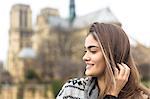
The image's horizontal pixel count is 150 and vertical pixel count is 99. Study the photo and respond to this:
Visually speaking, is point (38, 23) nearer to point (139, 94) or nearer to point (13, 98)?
point (13, 98)

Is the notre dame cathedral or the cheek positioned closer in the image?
the cheek

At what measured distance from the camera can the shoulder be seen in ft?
5.64

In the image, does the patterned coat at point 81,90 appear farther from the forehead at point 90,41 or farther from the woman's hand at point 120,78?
the forehead at point 90,41

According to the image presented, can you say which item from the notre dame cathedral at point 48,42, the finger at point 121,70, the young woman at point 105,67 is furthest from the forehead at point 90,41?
the notre dame cathedral at point 48,42

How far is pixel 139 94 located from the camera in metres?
1.76

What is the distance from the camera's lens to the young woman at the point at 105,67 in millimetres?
1686

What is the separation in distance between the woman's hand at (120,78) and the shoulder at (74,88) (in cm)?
12

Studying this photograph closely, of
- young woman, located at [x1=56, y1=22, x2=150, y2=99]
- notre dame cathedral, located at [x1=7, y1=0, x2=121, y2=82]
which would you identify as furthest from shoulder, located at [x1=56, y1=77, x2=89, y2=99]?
notre dame cathedral, located at [x1=7, y1=0, x2=121, y2=82]

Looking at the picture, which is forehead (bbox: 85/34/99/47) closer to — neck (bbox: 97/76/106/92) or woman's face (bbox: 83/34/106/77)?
woman's face (bbox: 83/34/106/77)

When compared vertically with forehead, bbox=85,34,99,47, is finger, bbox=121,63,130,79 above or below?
below

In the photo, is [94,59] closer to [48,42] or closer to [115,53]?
[115,53]

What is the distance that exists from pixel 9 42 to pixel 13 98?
3787 centimetres

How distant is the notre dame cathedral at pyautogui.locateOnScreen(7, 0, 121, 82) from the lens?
118ft

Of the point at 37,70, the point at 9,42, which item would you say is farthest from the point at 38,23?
the point at 37,70
